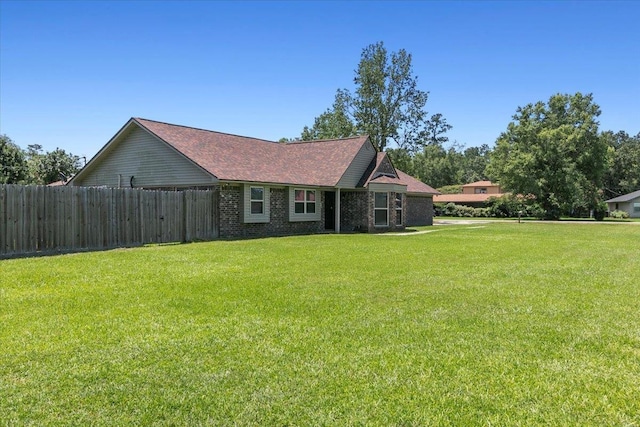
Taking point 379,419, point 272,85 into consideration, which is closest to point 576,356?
point 379,419

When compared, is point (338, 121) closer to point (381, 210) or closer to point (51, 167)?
point (381, 210)

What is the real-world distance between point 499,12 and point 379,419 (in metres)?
17.1

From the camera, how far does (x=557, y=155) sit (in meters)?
46.8

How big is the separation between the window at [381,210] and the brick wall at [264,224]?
323 cm

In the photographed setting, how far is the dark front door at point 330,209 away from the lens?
26297 mm

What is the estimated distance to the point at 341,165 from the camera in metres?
25.0

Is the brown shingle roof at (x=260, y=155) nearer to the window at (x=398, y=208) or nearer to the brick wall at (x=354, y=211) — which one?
the brick wall at (x=354, y=211)

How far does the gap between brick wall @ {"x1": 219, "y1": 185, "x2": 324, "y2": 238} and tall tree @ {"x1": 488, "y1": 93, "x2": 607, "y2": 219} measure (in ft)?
106

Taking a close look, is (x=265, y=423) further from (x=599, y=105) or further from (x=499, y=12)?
(x=599, y=105)

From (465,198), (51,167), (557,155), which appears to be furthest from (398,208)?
(465,198)

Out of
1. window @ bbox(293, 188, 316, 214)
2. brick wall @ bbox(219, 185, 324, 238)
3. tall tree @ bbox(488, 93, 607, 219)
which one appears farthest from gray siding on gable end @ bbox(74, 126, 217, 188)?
tall tree @ bbox(488, 93, 607, 219)

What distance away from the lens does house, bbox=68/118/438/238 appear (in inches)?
779

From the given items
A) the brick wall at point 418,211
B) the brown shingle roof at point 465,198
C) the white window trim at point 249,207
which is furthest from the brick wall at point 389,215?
the brown shingle roof at point 465,198

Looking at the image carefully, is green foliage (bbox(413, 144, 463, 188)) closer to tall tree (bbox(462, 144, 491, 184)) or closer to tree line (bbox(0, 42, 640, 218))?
tall tree (bbox(462, 144, 491, 184))
